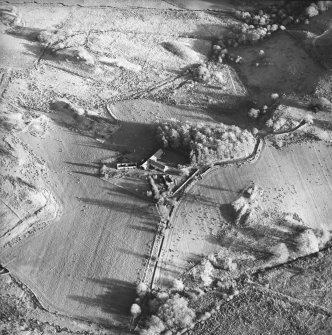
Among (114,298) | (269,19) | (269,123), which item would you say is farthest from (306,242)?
(269,19)

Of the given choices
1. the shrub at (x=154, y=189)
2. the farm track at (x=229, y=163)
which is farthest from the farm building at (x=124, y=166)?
the farm track at (x=229, y=163)

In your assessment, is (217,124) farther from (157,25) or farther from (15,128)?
(15,128)

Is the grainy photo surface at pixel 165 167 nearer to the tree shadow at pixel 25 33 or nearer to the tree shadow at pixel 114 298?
the tree shadow at pixel 114 298

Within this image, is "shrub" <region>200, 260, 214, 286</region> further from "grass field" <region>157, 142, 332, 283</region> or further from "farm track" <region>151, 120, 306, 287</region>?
"farm track" <region>151, 120, 306, 287</region>

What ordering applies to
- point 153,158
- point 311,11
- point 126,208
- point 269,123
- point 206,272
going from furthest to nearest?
point 311,11
point 269,123
point 153,158
point 126,208
point 206,272

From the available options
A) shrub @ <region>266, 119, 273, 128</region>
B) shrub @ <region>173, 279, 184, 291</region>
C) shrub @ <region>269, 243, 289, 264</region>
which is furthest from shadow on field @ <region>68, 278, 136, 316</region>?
shrub @ <region>266, 119, 273, 128</region>

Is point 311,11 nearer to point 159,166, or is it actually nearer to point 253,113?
point 253,113
